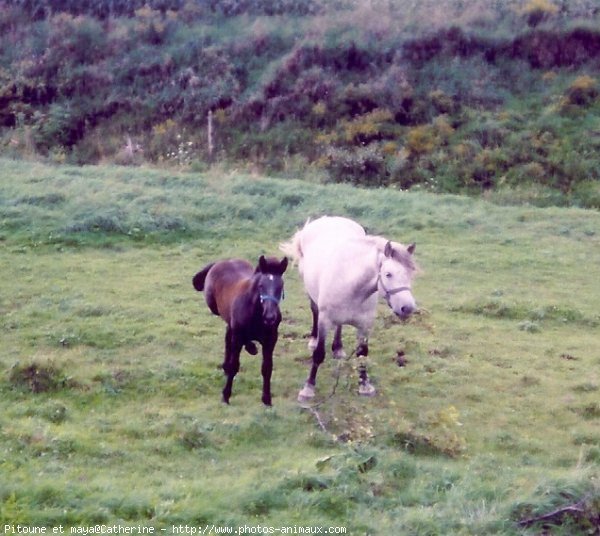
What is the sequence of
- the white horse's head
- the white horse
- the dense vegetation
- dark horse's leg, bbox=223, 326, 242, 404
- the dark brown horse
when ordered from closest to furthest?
the white horse's head, the white horse, the dark brown horse, dark horse's leg, bbox=223, 326, 242, 404, the dense vegetation

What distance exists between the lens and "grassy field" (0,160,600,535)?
5113 mm

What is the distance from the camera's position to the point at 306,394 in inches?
289

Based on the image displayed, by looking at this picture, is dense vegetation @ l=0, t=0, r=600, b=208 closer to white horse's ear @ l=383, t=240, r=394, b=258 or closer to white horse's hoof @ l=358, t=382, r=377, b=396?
white horse's hoof @ l=358, t=382, r=377, b=396

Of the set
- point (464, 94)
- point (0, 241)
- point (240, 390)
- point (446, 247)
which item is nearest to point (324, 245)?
point (240, 390)

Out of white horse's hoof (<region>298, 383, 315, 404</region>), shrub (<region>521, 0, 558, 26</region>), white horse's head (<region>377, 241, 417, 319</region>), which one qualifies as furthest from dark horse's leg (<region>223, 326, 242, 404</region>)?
shrub (<region>521, 0, 558, 26</region>)

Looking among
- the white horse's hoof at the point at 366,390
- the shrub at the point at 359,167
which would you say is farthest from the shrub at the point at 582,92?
the white horse's hoof at the point at 366,390

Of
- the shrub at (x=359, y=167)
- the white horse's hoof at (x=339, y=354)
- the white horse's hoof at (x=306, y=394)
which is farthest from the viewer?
→ the shrub at (x=359, y=167)

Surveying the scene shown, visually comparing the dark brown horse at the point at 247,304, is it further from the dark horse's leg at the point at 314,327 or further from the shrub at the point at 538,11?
the shrub at the point at 538,11

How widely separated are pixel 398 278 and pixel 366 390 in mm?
1519

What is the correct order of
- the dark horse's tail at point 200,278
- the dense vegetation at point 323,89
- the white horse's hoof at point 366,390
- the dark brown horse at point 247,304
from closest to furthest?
the dark brown horse at point 247,304
the white horse's hoof at point 366,390
the dark horse's tail at point 200,278
the dense vegetation at point 323,89

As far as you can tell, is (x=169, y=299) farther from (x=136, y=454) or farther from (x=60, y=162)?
(x=60, y=162)

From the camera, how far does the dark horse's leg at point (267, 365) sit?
693 cm

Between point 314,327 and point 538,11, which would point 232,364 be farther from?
point 538,11

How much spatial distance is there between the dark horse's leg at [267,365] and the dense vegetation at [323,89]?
36.3 ft
